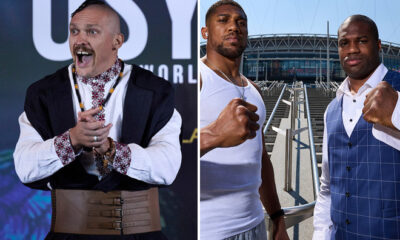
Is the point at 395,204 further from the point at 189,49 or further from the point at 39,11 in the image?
the point at 39,11

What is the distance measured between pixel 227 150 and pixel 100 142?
40 cm

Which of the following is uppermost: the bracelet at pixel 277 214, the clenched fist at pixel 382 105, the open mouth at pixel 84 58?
the open mouth at pixel 84 58

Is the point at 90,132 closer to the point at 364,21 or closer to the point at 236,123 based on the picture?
the point at 236,123

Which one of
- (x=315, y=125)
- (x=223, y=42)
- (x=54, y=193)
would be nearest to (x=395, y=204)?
(x=315, y=125)

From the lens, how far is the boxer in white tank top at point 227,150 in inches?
42.9

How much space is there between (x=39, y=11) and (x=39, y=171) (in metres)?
0.61

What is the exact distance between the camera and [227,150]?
108 centimetres

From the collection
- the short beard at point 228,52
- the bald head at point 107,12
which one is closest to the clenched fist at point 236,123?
the short beard at point 228,52

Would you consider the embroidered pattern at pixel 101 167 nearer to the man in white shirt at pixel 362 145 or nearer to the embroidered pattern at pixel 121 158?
the embroidered pattern at pixel 121 158

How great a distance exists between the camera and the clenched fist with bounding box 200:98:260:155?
0.99m

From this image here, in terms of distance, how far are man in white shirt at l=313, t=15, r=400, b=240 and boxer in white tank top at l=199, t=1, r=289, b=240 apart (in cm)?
24

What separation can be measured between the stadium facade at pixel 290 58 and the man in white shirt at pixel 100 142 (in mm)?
306

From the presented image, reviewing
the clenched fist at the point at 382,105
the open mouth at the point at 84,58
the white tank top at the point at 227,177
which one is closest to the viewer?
the clenched fist at the point at 382,105

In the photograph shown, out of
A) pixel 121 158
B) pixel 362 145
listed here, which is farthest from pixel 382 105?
pixel 121 158
